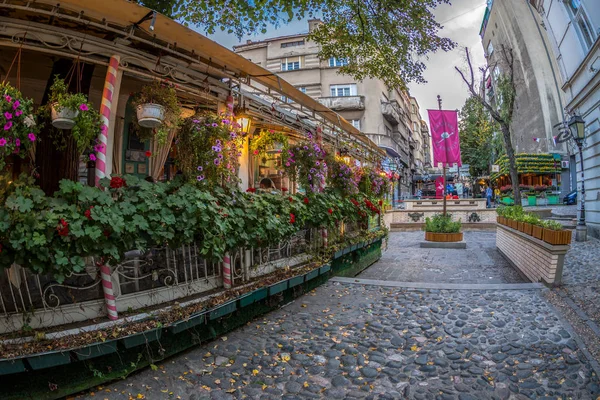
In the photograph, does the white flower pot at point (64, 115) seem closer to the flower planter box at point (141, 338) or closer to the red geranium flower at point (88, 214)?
the red geranium flower at point (88, 214)

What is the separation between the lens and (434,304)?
576 cm

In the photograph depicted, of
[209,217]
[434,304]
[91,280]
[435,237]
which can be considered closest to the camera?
[91,280]

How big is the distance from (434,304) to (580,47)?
11766mm

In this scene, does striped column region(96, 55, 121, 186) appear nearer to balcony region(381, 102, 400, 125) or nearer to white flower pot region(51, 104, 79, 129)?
white flower pot region(51, 104, 79, 129)

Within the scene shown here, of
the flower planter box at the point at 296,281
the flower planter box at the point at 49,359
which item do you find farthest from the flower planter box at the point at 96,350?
the flower planter box at the point at 296,281

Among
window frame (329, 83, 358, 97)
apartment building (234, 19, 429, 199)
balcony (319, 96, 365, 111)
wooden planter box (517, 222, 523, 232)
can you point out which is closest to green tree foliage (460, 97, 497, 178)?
apartment building (234, 19, 429, 199)

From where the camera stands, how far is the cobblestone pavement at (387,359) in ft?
10.8

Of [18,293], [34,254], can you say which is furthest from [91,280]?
[34,254]

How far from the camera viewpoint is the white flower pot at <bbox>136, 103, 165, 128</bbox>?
423 centimetres

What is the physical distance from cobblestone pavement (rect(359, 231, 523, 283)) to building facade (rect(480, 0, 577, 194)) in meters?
18.0

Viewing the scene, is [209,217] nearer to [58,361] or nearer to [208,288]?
[208,288]

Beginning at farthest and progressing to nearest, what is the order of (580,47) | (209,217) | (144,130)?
(580,47), (144,130), (209,217)

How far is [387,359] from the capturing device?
3924mm

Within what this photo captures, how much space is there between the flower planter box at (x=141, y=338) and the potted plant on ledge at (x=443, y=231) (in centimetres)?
1198
